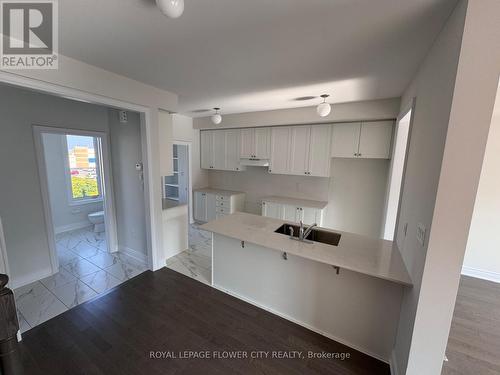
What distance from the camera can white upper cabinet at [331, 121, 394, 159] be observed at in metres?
3.22

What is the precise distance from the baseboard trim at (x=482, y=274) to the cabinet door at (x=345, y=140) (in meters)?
2.35

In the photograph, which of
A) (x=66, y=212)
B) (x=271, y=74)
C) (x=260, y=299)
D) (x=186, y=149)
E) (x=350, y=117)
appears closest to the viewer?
(x=271, y=74)

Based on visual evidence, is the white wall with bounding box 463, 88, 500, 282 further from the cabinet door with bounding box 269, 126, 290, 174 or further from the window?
the window

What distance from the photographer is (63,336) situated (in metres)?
1.91

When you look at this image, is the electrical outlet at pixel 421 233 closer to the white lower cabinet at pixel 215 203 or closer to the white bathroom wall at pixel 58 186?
the white lower cabinet at pixel 215 203

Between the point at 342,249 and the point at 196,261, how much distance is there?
7.58 feet

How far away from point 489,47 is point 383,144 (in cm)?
249

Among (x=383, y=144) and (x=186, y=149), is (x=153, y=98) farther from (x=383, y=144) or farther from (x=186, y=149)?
(x=383, y=144)

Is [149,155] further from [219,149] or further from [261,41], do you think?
[219,149]

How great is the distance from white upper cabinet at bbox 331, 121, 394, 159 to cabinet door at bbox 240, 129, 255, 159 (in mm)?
1630

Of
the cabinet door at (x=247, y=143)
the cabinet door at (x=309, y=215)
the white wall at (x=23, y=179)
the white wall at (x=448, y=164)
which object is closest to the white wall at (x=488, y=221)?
the cabinet door at (x=309, y=215)

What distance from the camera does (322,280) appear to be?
78.2 inches

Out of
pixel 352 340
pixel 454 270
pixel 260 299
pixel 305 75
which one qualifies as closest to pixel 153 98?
pixel 305 75

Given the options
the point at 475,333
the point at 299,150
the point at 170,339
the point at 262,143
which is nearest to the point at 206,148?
the point at 262,143
